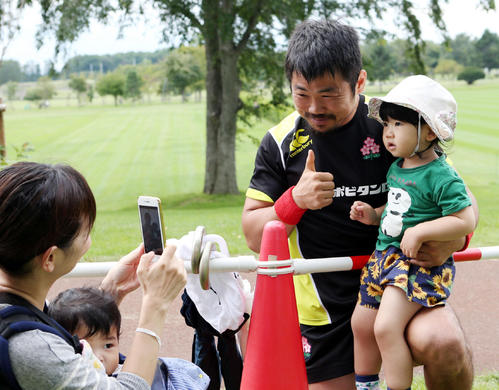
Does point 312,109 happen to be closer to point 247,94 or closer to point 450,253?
point 450,253

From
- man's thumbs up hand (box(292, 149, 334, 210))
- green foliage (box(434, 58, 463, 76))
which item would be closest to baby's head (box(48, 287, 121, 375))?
man's thumbs up hand (box(292, 149, 334, 210))

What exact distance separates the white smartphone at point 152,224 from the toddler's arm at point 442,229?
0.89 meters

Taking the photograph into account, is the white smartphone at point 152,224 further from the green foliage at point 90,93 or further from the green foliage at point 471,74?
the green foliage at point 90,93

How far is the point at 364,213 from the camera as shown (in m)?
2.50

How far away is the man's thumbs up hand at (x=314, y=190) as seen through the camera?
2.37 metres

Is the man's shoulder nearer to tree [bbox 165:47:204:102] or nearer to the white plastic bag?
the white plastic bag

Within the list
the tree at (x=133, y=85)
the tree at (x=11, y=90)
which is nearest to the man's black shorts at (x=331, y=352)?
the tree at (x=133, y=85)

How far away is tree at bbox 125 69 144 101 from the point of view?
107812 mm

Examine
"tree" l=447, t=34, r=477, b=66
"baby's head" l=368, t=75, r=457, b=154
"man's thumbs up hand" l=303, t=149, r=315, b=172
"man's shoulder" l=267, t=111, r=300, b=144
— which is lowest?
"man's thumbs up hand" l=303, t=149, r=315, b=172

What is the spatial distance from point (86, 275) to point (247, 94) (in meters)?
17.4

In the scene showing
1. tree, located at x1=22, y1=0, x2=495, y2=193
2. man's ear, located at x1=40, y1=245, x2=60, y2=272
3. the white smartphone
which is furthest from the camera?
tree, located at x1=22, y1=0, x2=495, y2=193

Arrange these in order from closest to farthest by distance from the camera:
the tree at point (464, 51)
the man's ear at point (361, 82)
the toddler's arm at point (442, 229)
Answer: the toddler's arm at point (442, 229), the man's ear at point (361, 82), the tree at point (464, 51)

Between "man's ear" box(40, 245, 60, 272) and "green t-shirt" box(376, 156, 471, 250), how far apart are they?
4.16 feet

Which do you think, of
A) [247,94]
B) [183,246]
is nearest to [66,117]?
[247,94]
